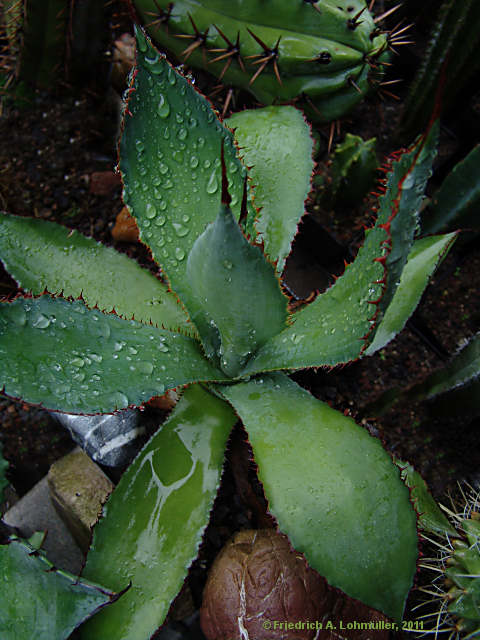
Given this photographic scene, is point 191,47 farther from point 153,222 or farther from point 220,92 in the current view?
point 153,222

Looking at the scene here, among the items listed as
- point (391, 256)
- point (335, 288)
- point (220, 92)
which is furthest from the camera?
point (220, 92)

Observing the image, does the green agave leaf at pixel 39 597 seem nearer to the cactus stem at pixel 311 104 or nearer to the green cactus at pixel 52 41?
the cactus stem at pixel 311 104

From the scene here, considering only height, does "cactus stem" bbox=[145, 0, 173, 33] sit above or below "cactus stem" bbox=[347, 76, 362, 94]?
below

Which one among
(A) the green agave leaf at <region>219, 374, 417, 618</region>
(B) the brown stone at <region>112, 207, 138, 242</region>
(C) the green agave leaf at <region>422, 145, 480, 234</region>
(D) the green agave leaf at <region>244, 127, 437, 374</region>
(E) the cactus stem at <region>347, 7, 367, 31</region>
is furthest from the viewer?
(B) the brown stone at <region>112, 207, 138, 242</region>

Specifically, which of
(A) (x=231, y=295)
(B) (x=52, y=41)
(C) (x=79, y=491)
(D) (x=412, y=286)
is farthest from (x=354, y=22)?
(C) (x=79, y=491)

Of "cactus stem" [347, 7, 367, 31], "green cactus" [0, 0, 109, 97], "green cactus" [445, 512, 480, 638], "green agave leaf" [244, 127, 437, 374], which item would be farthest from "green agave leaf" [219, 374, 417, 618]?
"green cactus" [0, 0, 109, 97]

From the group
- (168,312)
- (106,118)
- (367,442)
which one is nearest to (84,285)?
(168,312)

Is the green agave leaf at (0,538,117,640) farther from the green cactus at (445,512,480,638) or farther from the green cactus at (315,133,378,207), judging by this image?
the green cactus at (315,133,378,207)
